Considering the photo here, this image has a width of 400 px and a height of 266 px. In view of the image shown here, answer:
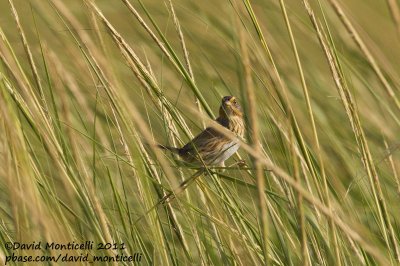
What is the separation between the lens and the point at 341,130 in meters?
3.14

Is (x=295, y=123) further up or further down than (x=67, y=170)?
further down

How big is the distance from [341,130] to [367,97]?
2.10ft

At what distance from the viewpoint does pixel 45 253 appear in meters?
2.13

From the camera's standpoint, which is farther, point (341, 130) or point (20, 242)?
point (341, 130)

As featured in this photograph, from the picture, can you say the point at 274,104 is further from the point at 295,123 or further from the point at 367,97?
the point at 367,97

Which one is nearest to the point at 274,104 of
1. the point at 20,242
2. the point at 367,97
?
the point at 20,242

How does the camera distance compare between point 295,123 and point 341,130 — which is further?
point 341,130

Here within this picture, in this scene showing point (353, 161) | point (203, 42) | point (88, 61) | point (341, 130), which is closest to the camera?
point (88, 61)

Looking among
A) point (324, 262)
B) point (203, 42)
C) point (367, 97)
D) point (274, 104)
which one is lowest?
point (324, 262)

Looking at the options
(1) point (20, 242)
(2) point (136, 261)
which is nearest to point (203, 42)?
(2) point (136, 261)

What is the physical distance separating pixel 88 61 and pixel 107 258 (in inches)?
23.9

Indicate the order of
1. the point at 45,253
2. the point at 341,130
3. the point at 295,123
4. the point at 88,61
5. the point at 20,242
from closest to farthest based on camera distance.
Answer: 1. the point at 20,242
2. the point at 295,123
3. the point at 45,253
4. the point at 88,61
5. the point at 341,130

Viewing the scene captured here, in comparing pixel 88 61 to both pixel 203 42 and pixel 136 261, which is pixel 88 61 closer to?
pixel 136 261

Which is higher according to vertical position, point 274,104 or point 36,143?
point 36,143
